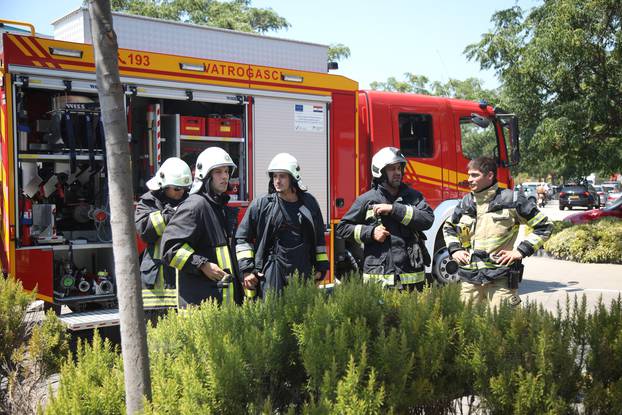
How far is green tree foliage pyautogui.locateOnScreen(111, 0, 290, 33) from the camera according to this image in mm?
18797

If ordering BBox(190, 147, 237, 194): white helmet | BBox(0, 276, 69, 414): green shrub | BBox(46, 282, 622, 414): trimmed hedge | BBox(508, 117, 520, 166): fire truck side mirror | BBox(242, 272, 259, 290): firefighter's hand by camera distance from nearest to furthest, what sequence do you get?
BBox(46, 282, 622, 414): trimmed hedge → BBox(0, 276, 69, 414): green shrub → BBox(190, 147, 237, 194): white helmet → BBox(242, 272, 259, 290): firefighter's hand → BBox(508, 117, 520, 166): fire truck side mirror

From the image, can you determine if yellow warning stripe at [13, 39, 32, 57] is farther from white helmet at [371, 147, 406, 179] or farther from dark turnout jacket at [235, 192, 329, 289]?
white helmet at [371, 147, 406, 179]

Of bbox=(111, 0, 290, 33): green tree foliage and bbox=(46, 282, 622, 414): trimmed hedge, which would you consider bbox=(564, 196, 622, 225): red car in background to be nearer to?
bbox=(111, 0, 290, 33): green tree foliage

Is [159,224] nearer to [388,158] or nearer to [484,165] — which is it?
[388,158]

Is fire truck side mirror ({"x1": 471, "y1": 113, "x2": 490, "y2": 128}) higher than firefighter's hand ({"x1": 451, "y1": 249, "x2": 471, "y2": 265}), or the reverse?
fire truck side mirror ({"x1": 471, "y1": 113, "x2": 490, "y2": 128})

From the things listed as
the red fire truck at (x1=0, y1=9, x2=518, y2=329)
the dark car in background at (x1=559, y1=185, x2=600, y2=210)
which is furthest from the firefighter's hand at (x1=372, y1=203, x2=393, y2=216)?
the dark car in background at (x1=559, y1=185, x2=600, y2=210)

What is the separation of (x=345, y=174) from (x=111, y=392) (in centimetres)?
567

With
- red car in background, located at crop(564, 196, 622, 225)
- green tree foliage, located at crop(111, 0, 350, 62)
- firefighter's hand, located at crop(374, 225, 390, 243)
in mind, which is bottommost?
firefighter's hand, located at crop(374, 225, 390, 243)

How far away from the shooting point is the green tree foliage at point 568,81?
13.4 meters

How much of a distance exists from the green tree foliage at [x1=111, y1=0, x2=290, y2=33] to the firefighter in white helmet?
14.9 metres

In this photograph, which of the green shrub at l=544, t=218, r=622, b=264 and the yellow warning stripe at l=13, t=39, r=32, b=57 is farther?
the green shrub at l=544, t=218, r=622, b=264

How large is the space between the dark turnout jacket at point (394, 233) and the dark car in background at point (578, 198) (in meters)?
37.2

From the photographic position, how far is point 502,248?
183 inches

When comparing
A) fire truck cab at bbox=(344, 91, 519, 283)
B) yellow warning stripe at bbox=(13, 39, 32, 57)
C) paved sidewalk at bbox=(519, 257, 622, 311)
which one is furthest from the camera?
paved sidewalk at bbox=(519, 257, 622, 311)
